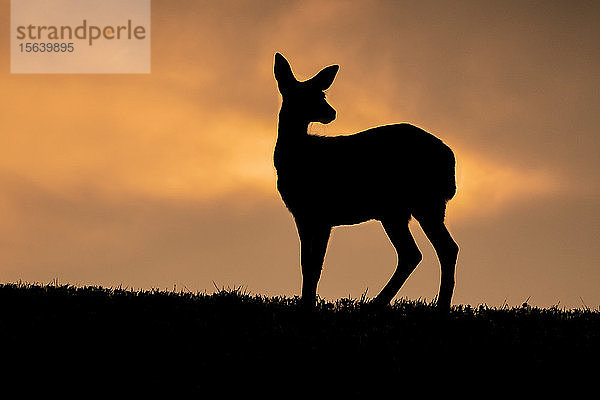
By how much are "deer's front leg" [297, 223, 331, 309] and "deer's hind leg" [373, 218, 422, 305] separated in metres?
1.17

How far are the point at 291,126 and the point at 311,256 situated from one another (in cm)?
163

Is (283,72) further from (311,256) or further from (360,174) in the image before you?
(311,256)

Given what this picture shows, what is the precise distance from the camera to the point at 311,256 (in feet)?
29.6

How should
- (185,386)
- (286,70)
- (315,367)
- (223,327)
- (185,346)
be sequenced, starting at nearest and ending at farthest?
(185,386), (315,367), (185,346), (223,327), (286,70)

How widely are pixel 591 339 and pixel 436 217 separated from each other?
2.65 metres

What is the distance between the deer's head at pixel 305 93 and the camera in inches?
372

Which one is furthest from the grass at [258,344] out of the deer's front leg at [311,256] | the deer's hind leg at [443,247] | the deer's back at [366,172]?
the deer's back at [366,172]

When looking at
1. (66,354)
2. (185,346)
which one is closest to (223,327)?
(185,346)

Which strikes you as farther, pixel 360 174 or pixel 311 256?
pixel 360 174

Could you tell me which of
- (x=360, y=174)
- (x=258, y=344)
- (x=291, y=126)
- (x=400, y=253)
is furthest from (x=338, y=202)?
(x=258, y=344)

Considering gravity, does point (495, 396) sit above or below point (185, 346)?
below

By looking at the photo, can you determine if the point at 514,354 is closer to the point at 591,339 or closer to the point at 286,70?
the point at 591,339

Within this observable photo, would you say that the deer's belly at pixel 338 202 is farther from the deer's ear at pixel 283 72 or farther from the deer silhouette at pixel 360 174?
the deer's ear at pixel 283 72

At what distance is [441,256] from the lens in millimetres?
9656
